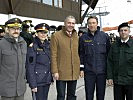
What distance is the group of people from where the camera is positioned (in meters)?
3.83

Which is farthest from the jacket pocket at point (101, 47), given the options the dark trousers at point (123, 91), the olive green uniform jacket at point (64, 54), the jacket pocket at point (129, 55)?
the dark trousers at point (123, 91)

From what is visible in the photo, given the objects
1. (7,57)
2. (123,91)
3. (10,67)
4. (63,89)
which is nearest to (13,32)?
(7,57)

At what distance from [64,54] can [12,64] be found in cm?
112

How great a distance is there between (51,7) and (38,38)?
1704 cm

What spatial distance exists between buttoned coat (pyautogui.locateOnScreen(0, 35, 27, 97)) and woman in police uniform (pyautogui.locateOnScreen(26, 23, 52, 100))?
339mm

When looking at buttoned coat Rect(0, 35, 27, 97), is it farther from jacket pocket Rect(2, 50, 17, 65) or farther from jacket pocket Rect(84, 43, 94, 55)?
jacket pocket Rect(84, 43, 94, 55)

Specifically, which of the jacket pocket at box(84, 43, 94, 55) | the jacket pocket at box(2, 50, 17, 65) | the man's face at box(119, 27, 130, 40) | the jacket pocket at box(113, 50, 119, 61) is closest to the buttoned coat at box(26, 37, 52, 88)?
the jacket pocket at box(2, 50, 17, 65)

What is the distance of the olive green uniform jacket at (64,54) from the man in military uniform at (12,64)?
0.85 m

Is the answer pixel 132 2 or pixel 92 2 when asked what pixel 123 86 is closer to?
pixel 92 2

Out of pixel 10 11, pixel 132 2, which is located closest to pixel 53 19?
pixel 10 11

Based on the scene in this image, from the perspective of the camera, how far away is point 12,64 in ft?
12.4

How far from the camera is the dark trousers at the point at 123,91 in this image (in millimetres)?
4418

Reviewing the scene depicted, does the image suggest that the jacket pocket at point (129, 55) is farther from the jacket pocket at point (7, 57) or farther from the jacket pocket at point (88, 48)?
the jacket pocket at point (7, 57)

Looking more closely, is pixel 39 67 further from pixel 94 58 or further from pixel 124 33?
pixel 124 33
